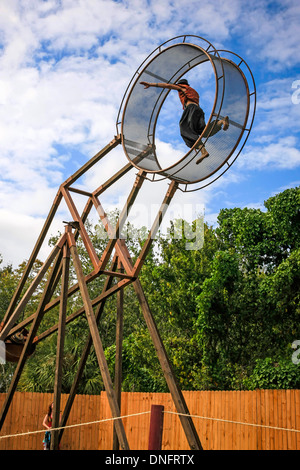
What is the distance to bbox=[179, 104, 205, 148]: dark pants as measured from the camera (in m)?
5.38

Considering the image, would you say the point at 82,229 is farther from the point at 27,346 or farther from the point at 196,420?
the point at 196,420

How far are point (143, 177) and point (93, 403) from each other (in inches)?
245

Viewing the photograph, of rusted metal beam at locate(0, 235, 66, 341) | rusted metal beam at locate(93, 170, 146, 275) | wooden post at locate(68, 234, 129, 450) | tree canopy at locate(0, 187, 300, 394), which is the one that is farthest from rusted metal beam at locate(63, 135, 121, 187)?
tree canopy at locate(0, 187, 300, 394)

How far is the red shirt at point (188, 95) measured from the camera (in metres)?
5.57

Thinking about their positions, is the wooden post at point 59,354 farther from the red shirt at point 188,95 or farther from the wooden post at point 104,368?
the red shirt at point 188,95

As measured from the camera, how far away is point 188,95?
557 centimetres

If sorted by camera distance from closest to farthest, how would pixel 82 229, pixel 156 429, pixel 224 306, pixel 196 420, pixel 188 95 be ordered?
pixel 156 429 < pixel 188 95 < pixel 82 229 < pixel 196 420 < pixel 224 306

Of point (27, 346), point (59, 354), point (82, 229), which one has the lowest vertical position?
point (59, 354)

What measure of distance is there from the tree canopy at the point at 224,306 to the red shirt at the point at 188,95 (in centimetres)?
710

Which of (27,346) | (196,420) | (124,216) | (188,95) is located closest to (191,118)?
(188,95)

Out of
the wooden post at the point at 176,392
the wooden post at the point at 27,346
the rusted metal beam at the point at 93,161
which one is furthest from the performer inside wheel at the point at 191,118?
the wooden post at the point at 27,346

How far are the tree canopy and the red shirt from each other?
710cm

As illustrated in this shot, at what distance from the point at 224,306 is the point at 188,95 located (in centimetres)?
826
